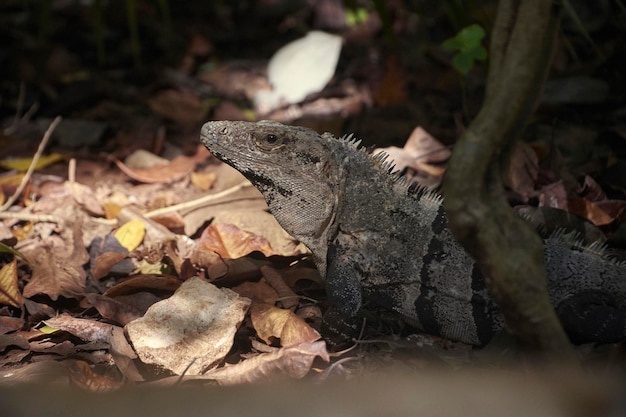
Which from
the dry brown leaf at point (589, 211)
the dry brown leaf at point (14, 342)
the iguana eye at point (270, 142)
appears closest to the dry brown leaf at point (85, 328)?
the dry brown leaf at point (14, 342)

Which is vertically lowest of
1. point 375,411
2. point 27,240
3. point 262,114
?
point 27,240

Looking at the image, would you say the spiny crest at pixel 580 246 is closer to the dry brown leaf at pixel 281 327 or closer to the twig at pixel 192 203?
the dry brown leaf at pixel 281 327

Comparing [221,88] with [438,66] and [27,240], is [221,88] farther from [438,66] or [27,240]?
[27,240]

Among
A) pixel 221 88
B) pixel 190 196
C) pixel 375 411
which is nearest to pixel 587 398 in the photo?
pixel 375 411

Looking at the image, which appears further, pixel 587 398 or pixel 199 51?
pixel 199 51

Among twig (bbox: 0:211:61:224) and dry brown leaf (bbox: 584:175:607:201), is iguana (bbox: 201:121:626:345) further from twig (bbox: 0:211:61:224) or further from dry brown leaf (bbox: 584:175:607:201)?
twig (bbox: 0:211:61:224)

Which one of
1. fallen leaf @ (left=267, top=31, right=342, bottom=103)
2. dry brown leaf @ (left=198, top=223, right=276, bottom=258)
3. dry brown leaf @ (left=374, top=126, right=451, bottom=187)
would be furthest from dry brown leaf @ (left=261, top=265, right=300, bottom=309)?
fallen leaf @ (left=267, top=31, right=342, bottom=103)
